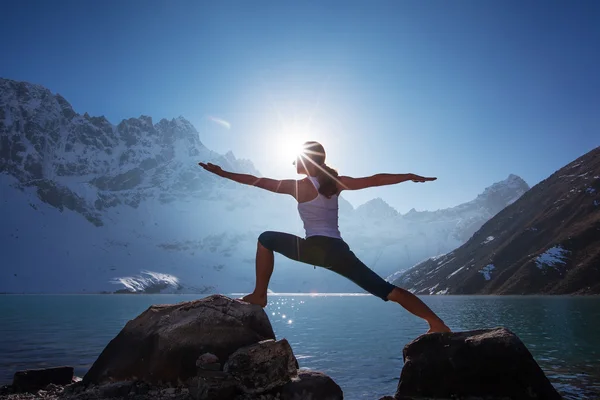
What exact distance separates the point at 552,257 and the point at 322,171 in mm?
159232

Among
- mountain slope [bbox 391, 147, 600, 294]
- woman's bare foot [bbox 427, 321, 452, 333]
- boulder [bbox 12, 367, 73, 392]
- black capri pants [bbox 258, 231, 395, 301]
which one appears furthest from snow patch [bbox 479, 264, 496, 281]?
black capri pants [bbox 258, 231, 395, 301]

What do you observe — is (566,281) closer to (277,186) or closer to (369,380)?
(369,380)

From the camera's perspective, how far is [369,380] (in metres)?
16.9

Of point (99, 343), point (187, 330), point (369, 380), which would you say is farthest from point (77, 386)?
point (99, 343)

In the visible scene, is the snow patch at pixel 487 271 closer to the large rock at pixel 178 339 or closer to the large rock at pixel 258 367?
the large rock at pixel 178 339

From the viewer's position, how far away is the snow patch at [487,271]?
543 feet

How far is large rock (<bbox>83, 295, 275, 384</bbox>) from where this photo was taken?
872 centimetres

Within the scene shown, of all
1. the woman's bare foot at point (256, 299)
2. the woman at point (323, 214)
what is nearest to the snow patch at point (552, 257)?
the woman's bare foot at point (256, 299)

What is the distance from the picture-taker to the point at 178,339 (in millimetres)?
8820

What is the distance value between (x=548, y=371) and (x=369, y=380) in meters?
7.60

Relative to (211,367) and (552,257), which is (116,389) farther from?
(552,257)

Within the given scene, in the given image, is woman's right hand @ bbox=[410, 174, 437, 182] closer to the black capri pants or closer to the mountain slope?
the black capri pants

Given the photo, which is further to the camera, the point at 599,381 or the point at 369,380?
the point at 369,380

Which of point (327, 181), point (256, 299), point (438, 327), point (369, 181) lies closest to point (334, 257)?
point (327, 181)
